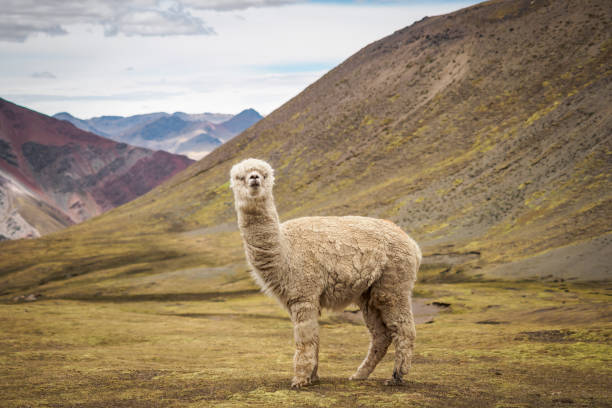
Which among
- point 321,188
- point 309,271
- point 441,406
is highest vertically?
point 321,188

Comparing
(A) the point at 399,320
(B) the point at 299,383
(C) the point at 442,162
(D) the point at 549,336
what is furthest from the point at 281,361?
(C) the point at 442,162

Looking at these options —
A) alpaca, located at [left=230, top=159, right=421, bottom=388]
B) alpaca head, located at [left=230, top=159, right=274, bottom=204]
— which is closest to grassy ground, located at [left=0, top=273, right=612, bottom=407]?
alpaca, located at [left=230, top=159, right=421, bottom=388]

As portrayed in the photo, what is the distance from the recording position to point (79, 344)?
22016mm

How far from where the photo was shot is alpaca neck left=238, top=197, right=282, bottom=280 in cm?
1071

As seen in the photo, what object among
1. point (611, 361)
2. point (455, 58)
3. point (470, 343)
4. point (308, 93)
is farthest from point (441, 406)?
point (308, 93)

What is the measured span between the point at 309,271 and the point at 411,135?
4342 inches

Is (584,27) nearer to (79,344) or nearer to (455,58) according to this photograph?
(455,58)

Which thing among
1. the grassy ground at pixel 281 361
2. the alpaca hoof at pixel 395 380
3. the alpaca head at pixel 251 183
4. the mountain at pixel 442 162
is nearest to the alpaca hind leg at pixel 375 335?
the grassy ground at pixel 281 361

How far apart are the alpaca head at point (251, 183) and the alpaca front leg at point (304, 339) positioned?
232cm

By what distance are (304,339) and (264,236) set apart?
213 cm

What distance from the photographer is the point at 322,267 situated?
11.1 m

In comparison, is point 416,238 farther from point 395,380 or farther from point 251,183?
point 251,183

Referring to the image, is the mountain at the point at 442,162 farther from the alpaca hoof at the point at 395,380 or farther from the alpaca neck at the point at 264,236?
the alpaca neck at the point at 264,236

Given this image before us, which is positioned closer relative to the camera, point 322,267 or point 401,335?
point 322,267
